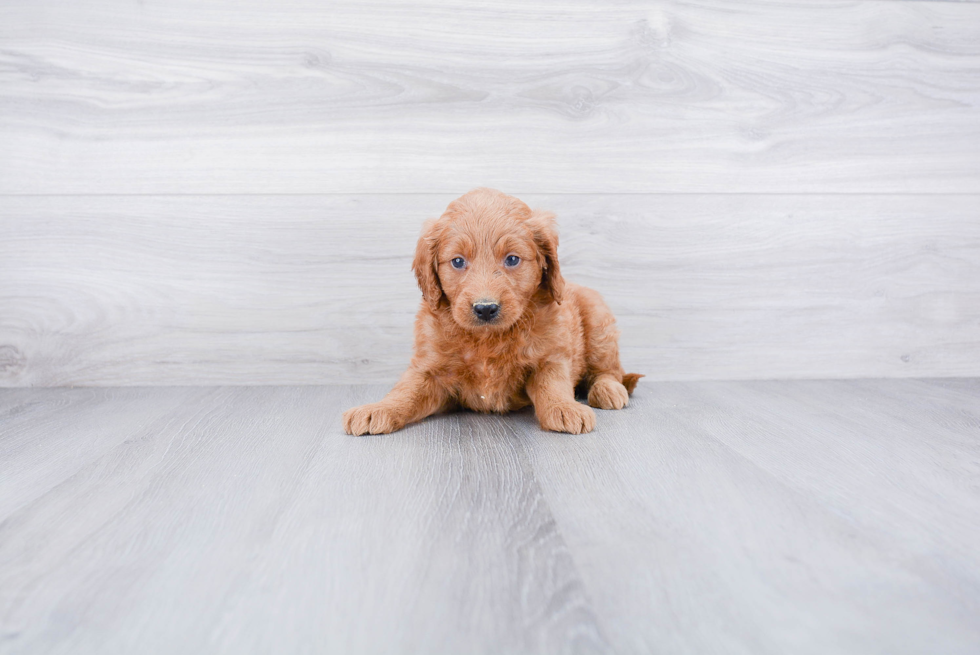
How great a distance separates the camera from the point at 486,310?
4.95 ft

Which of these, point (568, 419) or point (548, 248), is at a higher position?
point (548, 248)

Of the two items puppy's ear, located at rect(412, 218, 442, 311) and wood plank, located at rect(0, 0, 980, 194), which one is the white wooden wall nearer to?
wood plank, located at rect(0, 0, 980, 194)

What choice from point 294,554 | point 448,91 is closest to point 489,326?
point 294,554

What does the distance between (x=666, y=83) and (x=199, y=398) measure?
1951mm

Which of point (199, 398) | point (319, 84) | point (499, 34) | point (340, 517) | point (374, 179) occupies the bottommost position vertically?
point (199, 398)

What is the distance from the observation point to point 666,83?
217 cm

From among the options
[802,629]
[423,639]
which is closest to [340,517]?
[423,639]

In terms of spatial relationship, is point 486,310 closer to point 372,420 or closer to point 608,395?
point 372,420

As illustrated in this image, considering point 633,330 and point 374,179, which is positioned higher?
point 374,179

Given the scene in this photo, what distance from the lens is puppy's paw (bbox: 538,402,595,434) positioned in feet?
5.09

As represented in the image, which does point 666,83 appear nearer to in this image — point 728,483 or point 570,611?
point 728,483

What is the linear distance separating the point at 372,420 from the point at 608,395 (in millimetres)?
731

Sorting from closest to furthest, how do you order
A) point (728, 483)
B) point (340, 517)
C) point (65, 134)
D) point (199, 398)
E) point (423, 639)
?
1. point (423, 639)
2. point (340, 517)
3. point (728, 483)
4. point (199, 398)
5. point (65, 134)

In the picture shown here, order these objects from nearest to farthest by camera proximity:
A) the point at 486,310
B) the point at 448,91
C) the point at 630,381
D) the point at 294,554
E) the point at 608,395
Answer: the point at 294,554 < the point at 486,310 < the point at 608,395 < the point at 630,381 < the point at 448,91
